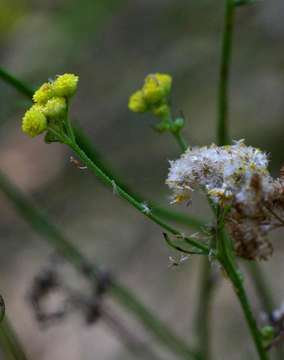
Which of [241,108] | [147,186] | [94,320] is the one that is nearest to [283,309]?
[94,320]

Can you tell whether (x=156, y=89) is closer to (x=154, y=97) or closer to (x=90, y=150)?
(x=154, y=97)

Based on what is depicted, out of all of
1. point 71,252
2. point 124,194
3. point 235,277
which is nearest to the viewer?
point 124,194

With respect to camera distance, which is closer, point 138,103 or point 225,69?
point 138,103

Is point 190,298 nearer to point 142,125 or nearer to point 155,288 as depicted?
point 155,288

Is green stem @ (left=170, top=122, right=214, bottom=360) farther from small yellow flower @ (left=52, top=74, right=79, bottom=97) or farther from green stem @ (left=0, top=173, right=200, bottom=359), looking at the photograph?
small yellow flower @ (left=52, top=74, right=79, bottom=97)

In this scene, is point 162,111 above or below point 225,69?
below

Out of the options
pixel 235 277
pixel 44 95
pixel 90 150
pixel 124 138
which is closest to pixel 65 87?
pixel 44 95
